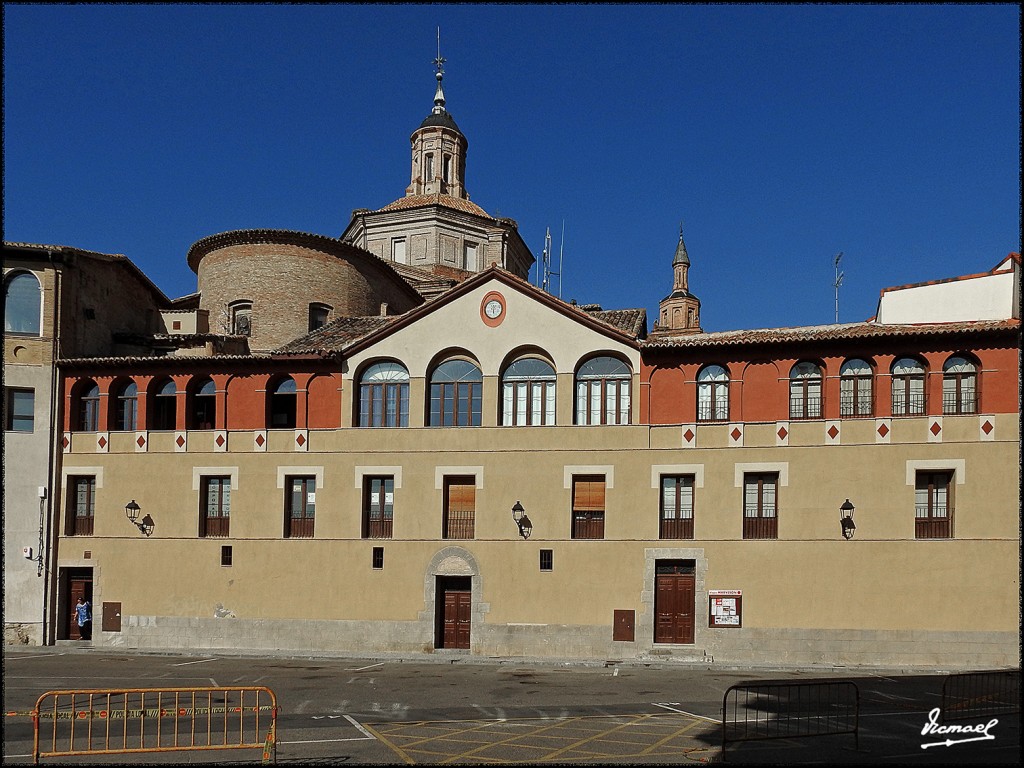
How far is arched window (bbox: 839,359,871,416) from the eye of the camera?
29266mm

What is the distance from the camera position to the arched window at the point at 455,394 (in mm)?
31922

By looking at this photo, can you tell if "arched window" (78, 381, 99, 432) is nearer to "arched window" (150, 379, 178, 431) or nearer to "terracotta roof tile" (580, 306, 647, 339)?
"arched window" (150, 379, 178, 431)

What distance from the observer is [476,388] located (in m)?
31.9

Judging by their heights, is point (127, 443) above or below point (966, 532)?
above

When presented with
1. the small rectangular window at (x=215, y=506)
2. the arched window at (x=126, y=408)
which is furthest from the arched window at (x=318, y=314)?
the small rectangular window at (x=215, y=506)

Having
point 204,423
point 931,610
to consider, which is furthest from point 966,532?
point 204,423

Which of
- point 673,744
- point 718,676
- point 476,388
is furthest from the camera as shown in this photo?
point 476,388

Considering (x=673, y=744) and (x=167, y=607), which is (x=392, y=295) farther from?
(x=673, y=744)

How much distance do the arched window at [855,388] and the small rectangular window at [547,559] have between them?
31.8 feet

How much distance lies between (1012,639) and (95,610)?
2808 cm

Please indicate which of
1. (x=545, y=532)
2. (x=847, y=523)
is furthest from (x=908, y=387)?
(x=545, y=532)

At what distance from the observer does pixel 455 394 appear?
32.1m

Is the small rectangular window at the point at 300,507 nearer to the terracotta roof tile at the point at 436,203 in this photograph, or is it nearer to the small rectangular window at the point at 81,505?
the small rectangular window at the point at 81,505

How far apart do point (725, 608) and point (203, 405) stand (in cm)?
1838
